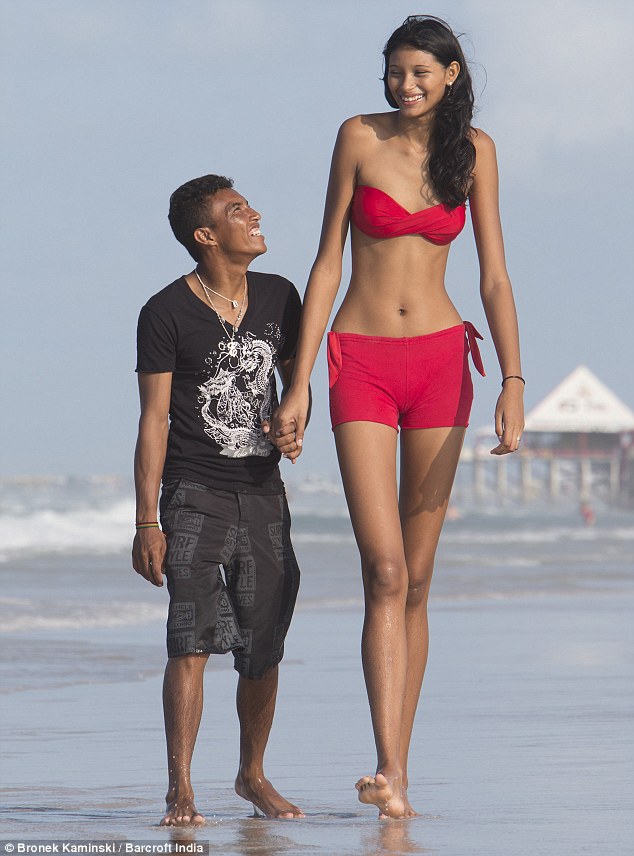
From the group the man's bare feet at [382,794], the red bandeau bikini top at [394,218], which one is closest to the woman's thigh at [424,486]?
the red bandeau bikini top at [394,218]

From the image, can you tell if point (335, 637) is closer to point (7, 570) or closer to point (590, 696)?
point (590, 696)

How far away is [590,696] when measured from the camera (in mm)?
5789

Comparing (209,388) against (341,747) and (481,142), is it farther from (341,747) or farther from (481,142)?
(341,747)

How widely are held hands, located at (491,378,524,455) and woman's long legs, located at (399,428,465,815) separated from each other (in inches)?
6.3

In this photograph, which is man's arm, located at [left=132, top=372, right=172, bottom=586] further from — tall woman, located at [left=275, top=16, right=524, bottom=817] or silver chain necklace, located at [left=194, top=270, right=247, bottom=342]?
tall woman, located at [left=275, top=16, right=524, bottom=817]

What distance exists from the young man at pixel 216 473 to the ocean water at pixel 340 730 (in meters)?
0.30

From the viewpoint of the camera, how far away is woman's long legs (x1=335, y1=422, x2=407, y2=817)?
355 cm

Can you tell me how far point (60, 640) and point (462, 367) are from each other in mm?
5408

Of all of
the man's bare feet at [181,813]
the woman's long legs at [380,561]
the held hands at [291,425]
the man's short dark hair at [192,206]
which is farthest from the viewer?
the man's short dark hair at [192,206]

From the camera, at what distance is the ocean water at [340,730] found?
333 centimetres

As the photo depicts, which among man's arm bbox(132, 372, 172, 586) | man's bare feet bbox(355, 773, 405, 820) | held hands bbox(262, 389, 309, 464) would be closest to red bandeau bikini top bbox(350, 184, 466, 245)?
held hands bbox(262, 389, 309, 464)

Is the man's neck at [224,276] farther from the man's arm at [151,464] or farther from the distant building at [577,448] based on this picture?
the distant building at [577,448]

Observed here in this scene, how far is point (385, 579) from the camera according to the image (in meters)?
3.59

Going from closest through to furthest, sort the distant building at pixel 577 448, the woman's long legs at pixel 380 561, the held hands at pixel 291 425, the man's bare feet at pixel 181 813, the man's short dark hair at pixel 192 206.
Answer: the man's bare feet at pixel 181 813 → the woman's long legs at pixel 380 561 → the held hands at pixel 291 425 → the man's short dark hair at pixel 192 206 → the distant building at pixel 577 448
